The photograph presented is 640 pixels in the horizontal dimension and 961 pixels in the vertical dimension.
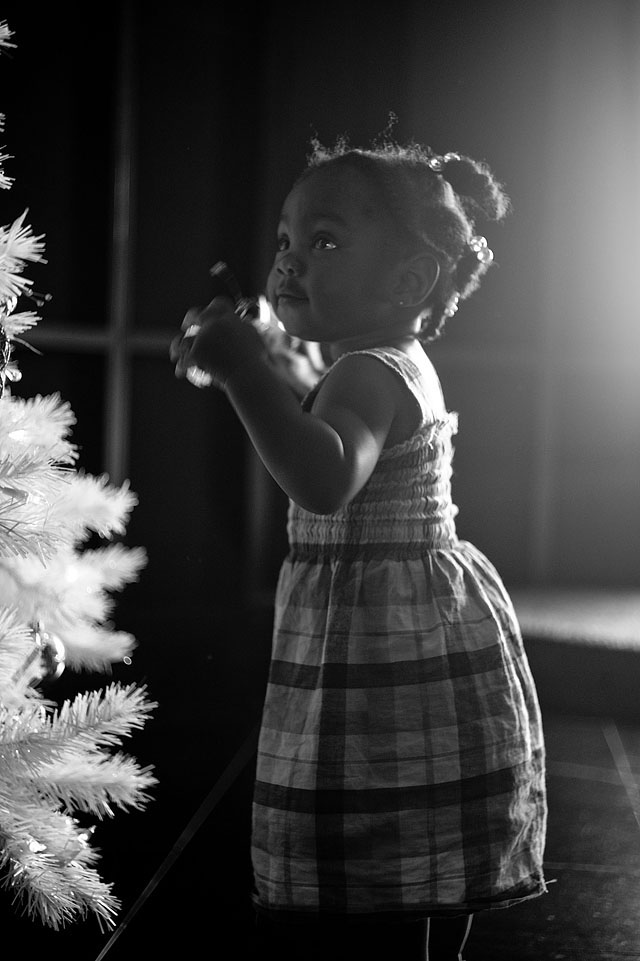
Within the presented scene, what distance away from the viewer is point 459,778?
2.53ft

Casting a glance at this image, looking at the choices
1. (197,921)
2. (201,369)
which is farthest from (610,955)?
(201,369)

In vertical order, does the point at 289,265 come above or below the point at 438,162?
below

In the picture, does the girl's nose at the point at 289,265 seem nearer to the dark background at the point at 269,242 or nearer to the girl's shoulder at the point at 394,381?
the girl's shoulder at the point at 394,381

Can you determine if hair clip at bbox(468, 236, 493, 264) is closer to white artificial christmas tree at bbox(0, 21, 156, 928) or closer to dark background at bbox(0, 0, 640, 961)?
white artificial christmas tree at bbox(0, 21, 156, 928)

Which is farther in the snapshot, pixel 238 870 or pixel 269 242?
pixel 269 242

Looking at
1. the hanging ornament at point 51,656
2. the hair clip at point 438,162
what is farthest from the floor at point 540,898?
the hair clip at point 438,162

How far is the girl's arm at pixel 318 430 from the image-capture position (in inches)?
27.6

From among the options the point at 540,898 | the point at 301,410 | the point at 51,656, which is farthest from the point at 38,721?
the point at 540,898

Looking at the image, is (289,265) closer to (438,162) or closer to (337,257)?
(337,257)

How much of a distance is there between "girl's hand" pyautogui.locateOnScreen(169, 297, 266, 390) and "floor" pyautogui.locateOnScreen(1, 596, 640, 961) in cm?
54

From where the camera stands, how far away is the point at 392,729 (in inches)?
29.9

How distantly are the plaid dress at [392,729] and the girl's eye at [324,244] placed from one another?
0.10m

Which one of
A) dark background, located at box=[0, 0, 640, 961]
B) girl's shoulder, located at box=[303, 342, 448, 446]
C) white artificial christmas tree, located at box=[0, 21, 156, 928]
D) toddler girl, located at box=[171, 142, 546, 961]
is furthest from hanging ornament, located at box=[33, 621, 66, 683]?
dark background, located at box=[0, 0, 640, 961]

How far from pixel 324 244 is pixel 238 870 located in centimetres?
70
